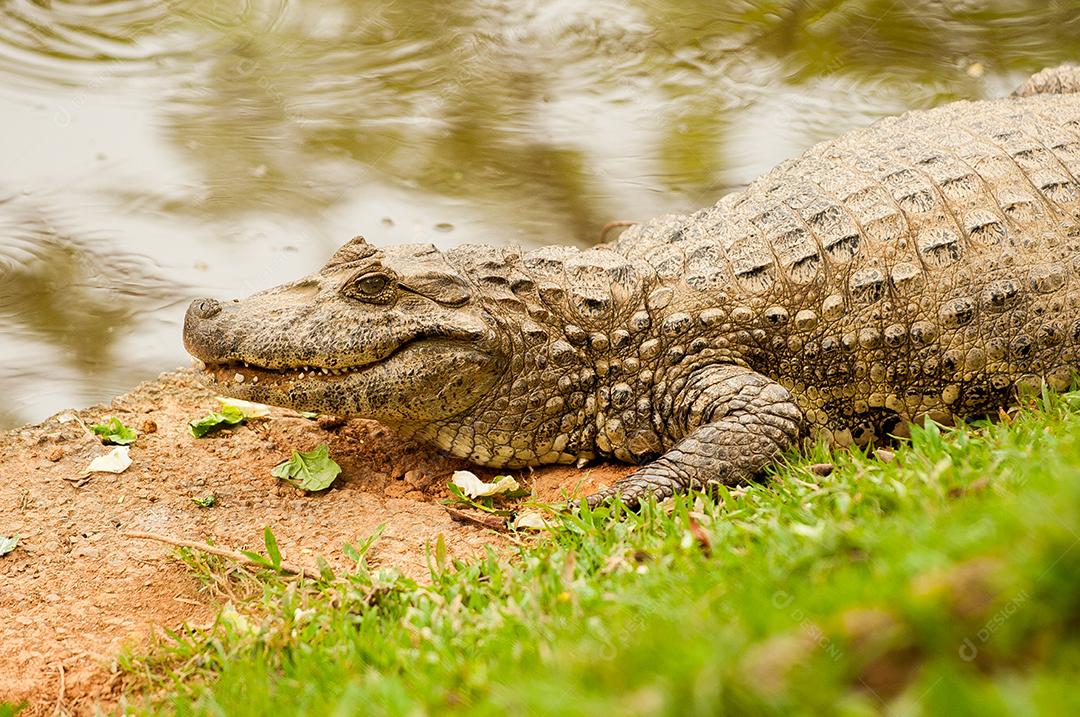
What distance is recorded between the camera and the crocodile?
15.7ft

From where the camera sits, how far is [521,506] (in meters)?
4.72

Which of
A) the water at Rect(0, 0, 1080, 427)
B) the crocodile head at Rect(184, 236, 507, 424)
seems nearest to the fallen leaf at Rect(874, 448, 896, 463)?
the crocodile head at Rect(184, 236, 507, 424)

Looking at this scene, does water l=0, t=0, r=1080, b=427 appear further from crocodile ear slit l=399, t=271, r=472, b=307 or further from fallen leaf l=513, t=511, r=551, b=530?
fallen leaf l=513, t=511, r=551, b=530

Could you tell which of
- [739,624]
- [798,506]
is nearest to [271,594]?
[798,506]

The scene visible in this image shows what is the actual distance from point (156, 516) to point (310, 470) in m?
0.75

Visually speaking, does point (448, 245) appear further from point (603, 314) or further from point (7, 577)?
point (7, 577)

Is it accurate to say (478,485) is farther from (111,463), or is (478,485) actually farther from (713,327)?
(111,463)

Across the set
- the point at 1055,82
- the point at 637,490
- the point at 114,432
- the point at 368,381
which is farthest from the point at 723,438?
the point at 1055,82

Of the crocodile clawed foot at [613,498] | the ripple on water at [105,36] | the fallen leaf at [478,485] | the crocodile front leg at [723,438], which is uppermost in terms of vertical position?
the ripple on water at [105,36]

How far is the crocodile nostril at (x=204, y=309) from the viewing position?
4789 millimetres

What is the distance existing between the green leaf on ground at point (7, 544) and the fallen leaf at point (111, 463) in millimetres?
598

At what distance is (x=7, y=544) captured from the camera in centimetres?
439

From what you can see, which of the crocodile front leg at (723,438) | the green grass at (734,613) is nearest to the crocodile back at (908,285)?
the crocodile front leg at (723,438)

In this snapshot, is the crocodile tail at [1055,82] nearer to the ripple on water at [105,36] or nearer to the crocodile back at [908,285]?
the crocodile back at [908,285]
